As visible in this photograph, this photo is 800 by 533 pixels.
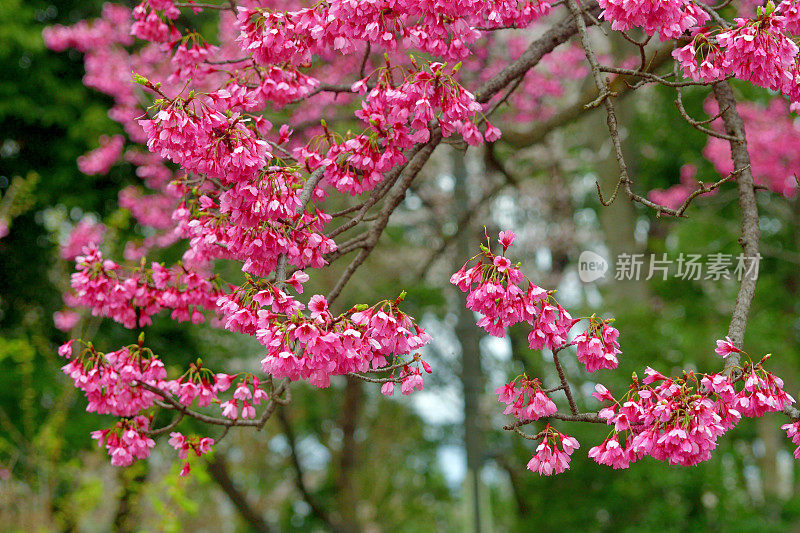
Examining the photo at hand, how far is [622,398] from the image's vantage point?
2275mm

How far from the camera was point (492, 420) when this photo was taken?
1130 centimetres

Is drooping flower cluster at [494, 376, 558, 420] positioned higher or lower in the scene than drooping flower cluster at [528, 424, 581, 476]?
higher

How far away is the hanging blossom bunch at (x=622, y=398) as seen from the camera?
7.01 feet

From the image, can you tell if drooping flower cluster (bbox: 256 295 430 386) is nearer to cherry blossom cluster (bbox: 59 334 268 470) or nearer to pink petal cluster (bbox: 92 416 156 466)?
cherry blossom cluster (bbox: 59 334 268 470)

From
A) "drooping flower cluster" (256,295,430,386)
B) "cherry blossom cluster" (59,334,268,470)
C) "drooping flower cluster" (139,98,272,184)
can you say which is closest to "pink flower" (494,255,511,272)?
"drooping flower cluster" (256,295,430,386)

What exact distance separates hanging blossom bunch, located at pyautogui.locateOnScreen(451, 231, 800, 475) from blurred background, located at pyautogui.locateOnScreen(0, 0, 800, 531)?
9.94 ft

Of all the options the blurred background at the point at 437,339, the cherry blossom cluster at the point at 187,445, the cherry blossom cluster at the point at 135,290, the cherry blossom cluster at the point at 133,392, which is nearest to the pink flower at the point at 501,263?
the cherry blossom cluster at the point at 133,392

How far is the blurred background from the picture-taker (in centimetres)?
723

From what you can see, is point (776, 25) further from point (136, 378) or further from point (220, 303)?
point (136, 378)

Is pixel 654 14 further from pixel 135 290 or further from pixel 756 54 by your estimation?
pixel 135 290

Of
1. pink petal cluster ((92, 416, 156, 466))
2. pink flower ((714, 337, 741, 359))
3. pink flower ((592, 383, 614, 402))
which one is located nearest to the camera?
pink flower ((714, 337, 741, 359))

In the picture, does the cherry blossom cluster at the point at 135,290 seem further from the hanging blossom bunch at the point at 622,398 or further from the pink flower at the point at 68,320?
the pink flower at the point at 68,320

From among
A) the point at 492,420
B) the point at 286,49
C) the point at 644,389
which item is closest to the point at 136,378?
the point at 286,49

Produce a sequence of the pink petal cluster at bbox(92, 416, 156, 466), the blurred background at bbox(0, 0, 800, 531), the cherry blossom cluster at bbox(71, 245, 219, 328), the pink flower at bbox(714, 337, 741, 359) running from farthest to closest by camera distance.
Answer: the blurred background at bbox(0, 0, 800, 531) → the cherry blossom cluster at bbox(71, 245, 219, 328) → the pink petal cluster at bbox(92, 416, 156, 466) → the pink flower at bbox(714, 337, 741, 359)
